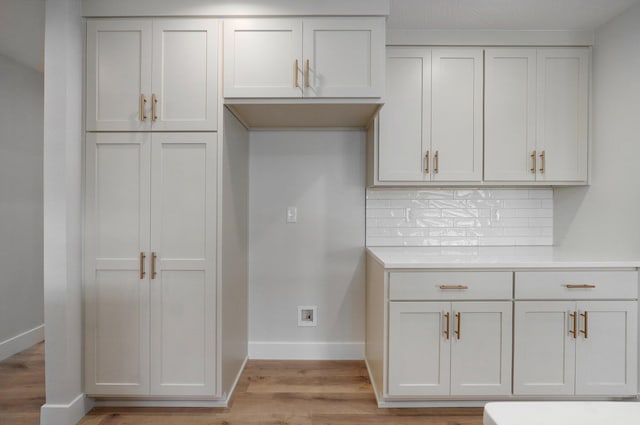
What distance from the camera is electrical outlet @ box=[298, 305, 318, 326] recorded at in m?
2.92

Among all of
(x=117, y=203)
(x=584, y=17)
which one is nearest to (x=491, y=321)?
(x=584, y=17)

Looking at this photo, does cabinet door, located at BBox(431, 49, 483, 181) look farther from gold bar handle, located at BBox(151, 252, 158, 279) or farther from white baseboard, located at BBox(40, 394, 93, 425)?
white baseboard, located at BBox(40, 394, 93, 425)

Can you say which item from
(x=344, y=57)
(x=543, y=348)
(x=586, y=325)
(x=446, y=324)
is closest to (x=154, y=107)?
(x=344, y=57)

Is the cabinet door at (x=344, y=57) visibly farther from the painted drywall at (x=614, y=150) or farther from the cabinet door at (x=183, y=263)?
the painted drywall at (x=614, y=150)

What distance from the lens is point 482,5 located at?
2.25 metres

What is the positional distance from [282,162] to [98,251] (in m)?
1.37

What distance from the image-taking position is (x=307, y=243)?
2.92 m

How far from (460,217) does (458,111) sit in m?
0.81

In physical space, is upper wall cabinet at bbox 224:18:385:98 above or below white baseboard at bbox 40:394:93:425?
above

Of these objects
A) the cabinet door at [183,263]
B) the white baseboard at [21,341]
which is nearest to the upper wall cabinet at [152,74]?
the cabinet door at [183,263]

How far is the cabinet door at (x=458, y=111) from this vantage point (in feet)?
8.29

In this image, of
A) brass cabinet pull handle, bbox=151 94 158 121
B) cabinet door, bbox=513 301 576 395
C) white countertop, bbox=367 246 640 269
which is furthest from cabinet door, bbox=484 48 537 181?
brass cabinet pull handle, bbox=151 94 158 121

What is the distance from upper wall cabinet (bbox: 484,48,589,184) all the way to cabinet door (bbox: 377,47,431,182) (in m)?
0.41

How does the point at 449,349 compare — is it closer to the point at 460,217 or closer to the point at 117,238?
the point at 460,217
